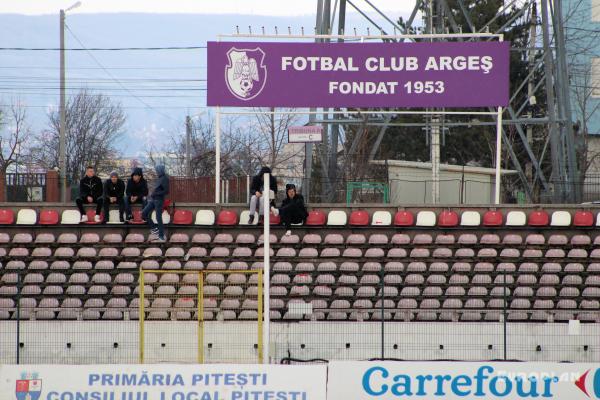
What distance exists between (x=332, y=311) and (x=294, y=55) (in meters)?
6.80

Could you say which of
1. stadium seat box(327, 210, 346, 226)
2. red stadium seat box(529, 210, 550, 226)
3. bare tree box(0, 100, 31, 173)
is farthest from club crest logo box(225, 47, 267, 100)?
bare tree box(0, 100, 31, 173)

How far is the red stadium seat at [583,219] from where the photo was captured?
79.2 feet

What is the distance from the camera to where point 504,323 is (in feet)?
Result: 63.6

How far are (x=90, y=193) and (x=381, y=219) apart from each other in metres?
6.95

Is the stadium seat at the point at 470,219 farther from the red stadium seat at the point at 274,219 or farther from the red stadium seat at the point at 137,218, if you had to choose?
the red stadium seat at the point at 137,218

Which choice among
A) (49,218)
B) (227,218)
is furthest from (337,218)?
(49,218)

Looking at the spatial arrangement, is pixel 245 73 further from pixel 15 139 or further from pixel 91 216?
pixel 15 139

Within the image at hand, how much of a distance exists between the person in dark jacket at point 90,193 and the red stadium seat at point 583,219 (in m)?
11.2

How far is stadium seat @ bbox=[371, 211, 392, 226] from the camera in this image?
2439 centimetres

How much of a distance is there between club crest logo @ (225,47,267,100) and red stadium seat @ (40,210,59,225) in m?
5.17

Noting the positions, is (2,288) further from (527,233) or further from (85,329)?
(527,233)

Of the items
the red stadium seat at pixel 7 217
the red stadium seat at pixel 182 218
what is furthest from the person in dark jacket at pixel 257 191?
the red stadium seat at pixel 7 217

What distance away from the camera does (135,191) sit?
2439 cm

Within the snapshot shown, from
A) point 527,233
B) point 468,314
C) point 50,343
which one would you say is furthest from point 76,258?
point 527,233
